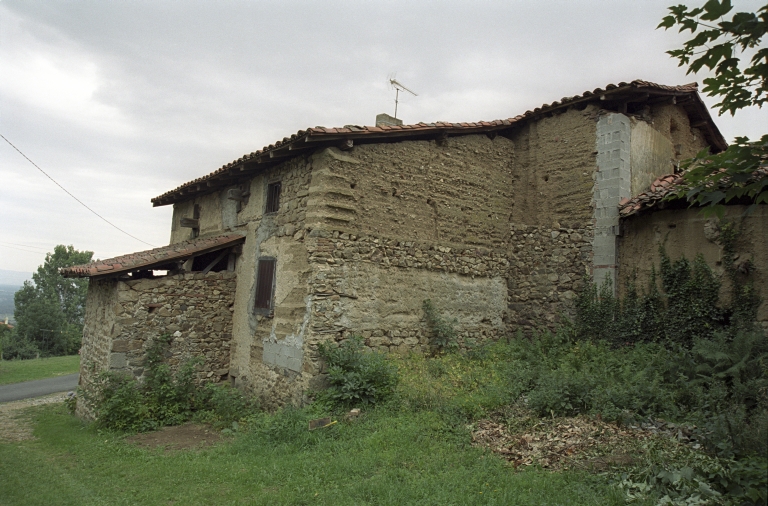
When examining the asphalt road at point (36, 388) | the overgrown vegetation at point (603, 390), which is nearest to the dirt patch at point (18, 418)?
the asphalt road at point (36, 388)

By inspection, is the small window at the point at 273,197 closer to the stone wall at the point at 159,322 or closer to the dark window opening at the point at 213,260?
the dark window opening at the point at 213,260

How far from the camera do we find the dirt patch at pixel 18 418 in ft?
32.8

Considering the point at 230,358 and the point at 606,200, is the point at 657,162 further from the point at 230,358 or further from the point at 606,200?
the point at 230,358

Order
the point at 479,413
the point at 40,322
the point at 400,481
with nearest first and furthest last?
the point at 400,481
the point at 479,413
the point at 40,322

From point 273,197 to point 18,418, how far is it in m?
8.63

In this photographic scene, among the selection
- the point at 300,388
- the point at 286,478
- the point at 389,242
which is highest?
the point at 389,242

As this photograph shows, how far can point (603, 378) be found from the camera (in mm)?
7477

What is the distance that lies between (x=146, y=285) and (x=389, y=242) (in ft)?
17.3

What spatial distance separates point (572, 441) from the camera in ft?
19.3

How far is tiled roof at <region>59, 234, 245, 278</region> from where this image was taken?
970 centimetres

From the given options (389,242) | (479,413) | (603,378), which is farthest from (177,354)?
(603,378)

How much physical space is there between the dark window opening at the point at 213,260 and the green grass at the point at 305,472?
4.66 m

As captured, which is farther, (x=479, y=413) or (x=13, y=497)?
(x=479, y=413)

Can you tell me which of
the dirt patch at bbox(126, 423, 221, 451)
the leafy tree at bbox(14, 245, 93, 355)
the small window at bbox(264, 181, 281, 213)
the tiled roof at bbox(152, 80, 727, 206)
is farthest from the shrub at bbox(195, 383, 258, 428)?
the leafy tree at bbox(14, 245, 93, 355)
